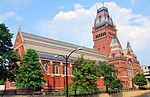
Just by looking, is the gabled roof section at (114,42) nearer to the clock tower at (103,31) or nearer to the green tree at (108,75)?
the clock tower at (103,31)

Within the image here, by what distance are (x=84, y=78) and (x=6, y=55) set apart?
15727 millimetres

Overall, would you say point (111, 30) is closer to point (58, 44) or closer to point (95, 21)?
point (95, 21)

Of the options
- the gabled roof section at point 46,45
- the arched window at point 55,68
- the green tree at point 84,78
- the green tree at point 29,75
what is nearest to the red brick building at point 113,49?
the gabled roof section at point 46,45

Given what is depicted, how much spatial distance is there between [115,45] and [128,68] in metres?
10.6

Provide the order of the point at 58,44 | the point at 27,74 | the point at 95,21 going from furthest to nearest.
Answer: the point at 95,21
the point at 58,44
the point at 27,74

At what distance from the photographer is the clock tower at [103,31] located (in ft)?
277

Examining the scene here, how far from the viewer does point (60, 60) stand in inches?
2375

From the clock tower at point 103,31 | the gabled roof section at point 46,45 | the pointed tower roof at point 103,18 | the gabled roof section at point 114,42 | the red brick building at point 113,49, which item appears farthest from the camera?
the pointed tower roof at point 103,18

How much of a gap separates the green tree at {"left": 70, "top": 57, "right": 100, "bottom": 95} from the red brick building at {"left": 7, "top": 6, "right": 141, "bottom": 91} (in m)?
15.1

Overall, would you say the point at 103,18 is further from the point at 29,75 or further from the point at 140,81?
the point at 29,75

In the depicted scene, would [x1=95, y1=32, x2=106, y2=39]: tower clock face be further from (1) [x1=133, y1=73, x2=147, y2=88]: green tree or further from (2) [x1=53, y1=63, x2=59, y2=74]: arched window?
(2) [x1=53, y1=63, x2=59, y2=74]: arched window

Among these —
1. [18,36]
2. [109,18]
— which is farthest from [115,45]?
[18,36]

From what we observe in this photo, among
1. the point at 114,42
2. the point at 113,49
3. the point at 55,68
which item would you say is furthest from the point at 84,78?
the point at 114,42

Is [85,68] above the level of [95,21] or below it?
below
